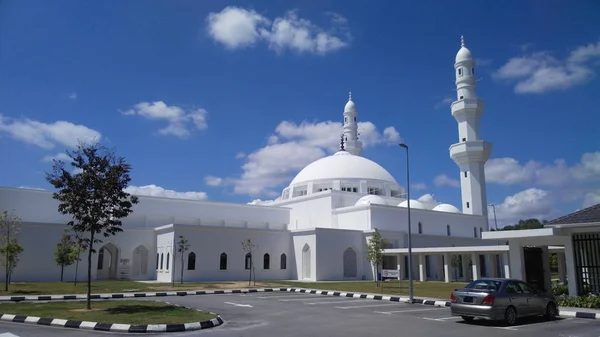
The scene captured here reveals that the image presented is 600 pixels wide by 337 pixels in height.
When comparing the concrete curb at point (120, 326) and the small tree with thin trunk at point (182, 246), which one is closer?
the concrete curb at point (120, 326)

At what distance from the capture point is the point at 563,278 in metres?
30.5

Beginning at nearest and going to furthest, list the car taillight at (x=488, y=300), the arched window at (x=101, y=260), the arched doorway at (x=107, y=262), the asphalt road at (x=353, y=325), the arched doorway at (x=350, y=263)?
the asphalt road at (x=353, y=325)
the car taillight at (x=488, y=300)
the arched doorway at (x=107, y=262)
the arched doorway at (x=350, y=263)
the arched window at (x=101, y=260)

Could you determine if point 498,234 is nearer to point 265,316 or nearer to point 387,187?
point 265,316

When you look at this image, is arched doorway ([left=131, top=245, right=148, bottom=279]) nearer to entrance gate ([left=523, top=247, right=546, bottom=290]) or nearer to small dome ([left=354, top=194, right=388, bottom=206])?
small dome ([left=354, top=194, right=388, bottom=206])

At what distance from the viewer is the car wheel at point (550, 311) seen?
45.7 feet

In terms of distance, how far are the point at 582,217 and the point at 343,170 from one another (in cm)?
3528

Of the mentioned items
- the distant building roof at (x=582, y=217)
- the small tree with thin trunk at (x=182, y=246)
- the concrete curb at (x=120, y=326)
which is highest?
the distant building roof at (x=582, y=217)

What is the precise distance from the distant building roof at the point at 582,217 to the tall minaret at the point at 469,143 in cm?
2886

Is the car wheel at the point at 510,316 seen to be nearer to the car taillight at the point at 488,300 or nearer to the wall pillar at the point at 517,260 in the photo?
the car taillight at the point at 488,300

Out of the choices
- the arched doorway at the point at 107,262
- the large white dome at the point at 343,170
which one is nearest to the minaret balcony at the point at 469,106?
the large white dome at the point at 343,170

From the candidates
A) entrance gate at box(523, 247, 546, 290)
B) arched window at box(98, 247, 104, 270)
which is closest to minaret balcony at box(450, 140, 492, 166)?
entrance gate at box(523, 247, 546, 290)

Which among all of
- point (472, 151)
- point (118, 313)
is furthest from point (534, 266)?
point (472, 151)

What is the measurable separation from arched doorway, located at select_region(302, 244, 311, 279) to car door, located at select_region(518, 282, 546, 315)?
25.5 metres

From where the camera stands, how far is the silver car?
487 inches
